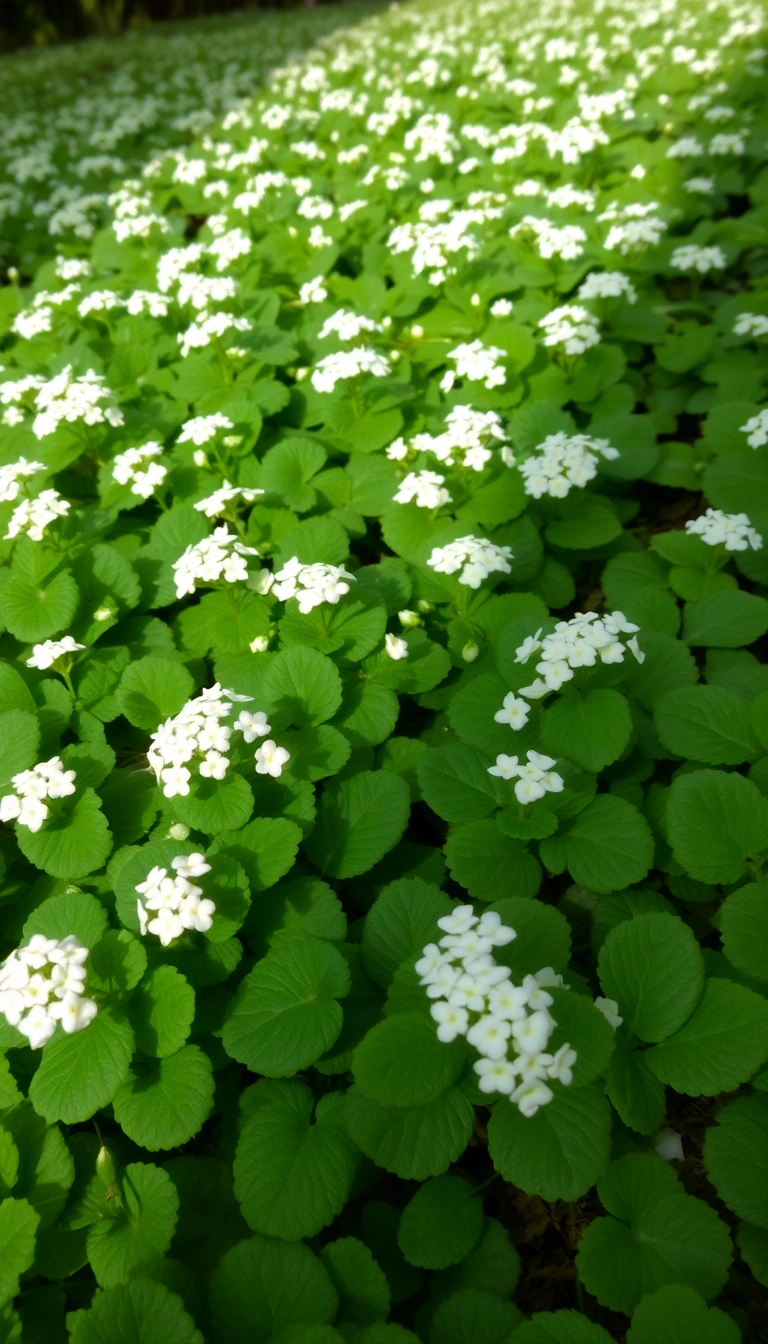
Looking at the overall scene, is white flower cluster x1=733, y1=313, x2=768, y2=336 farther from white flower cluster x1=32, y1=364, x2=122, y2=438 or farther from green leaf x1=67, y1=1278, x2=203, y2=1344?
green leaf x1=67, y1=1278, x2=203, y2=1344

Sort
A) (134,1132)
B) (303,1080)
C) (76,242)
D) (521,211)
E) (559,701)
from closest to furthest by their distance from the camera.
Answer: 1. (134,1132)
2. (303,1080)
3. (559,701)
4. (521,211)
5. (76,242)

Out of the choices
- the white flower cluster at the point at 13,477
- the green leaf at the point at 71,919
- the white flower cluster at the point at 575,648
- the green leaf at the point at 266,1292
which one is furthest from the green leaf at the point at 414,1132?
the white flower cluster at the point at 13,477

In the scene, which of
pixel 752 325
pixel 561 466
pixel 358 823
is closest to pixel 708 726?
pixel 358 823

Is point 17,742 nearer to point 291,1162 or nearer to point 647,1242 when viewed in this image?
point 291,1162

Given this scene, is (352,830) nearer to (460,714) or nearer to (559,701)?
(460,714)

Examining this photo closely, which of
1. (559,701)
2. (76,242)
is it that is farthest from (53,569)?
(76,242)

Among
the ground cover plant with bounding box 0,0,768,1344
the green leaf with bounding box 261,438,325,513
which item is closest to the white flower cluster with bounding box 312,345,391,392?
the ground cover plant with bounding box 0,0,768,1344

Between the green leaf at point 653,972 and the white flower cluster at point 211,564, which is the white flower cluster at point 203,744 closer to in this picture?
the white flower cluster at point 211,564
